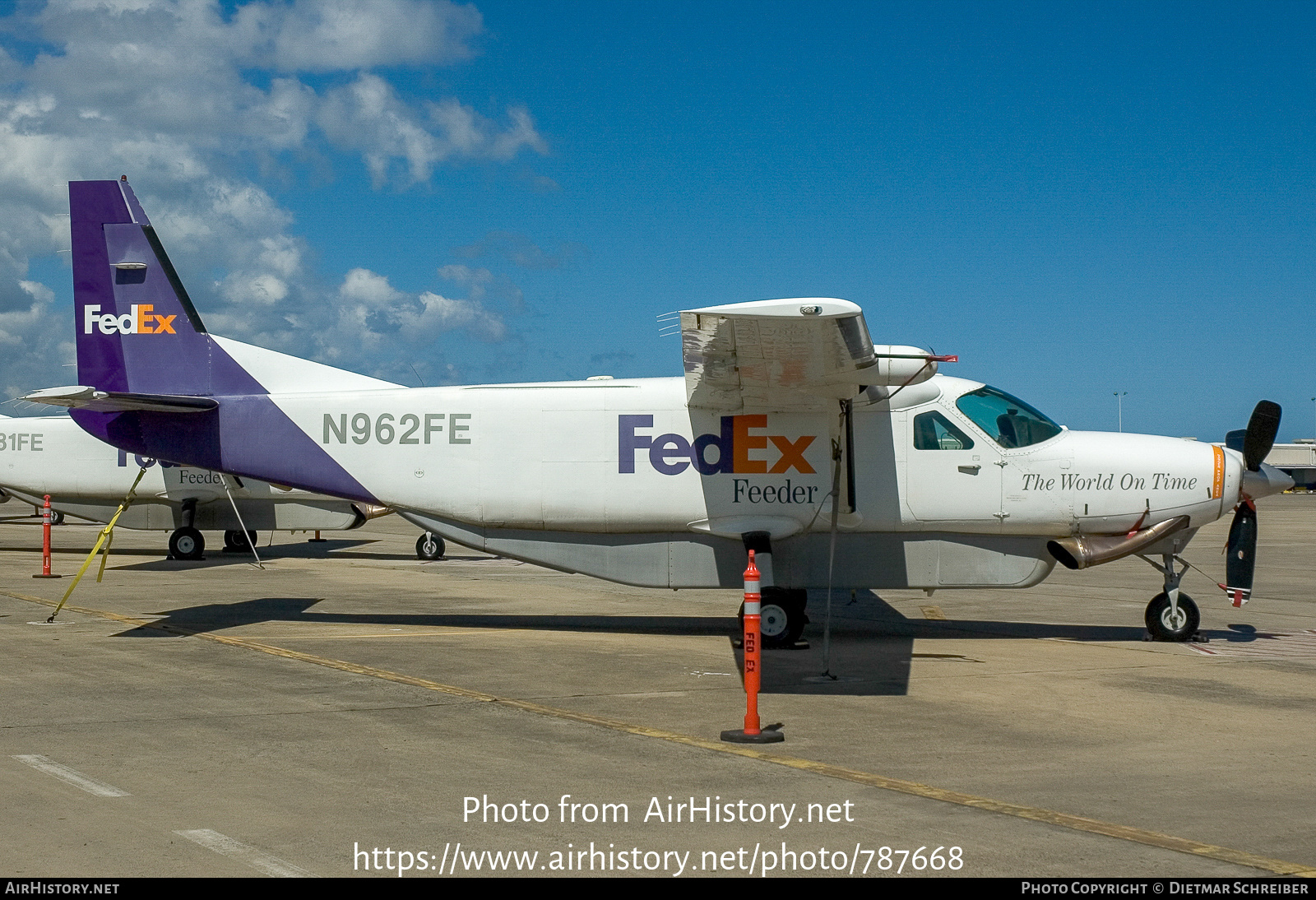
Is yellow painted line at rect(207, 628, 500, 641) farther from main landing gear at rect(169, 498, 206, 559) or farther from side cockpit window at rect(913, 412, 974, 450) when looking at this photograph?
main landing gear at rect(169, 498, 206, 559)

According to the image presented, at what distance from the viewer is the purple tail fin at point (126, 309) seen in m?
13.1

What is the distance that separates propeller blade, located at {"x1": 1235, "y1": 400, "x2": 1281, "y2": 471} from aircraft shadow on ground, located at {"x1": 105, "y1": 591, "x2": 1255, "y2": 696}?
2.10m

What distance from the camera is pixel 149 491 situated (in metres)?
22.9

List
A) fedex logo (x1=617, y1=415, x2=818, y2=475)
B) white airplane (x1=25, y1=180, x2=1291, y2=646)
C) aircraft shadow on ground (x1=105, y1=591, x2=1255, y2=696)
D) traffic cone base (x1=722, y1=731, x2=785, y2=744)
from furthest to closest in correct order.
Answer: fedex logo (x1=617, y1=415, x2=818, y2=475), white airplane (x1=25, y1=180, x2=1291, y2=646), aircraft shadow on ground (x1=105, y1=591, x2=1255, y2=696), traffic cone base (x1=722, y1=731, x2=785, y2=744)

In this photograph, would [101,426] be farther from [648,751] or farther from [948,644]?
[948,644]

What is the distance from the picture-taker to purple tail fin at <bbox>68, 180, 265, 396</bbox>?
1307cm

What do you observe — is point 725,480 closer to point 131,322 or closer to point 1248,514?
point 1248,514

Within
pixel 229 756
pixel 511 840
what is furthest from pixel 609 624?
pixel 511 840

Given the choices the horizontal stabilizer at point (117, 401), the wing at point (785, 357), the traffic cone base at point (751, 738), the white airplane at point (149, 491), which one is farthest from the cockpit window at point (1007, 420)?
the white airplane at point (149, 491)

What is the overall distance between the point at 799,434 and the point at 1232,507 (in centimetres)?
461

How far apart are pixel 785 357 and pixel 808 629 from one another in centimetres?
419

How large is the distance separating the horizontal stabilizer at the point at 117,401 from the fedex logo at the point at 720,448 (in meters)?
4.72

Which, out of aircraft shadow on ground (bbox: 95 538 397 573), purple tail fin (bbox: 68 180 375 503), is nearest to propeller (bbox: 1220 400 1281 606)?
purple tail fin (bbox: 68 180 375 503)

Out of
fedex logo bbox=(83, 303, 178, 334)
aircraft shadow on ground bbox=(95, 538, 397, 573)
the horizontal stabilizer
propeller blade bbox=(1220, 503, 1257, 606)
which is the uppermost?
fedex logo bbox=(83, 303, 178, 334)
